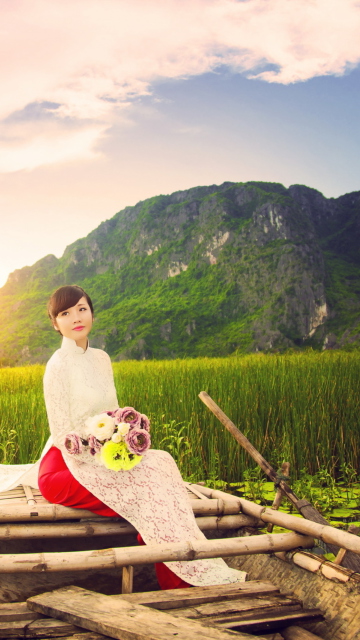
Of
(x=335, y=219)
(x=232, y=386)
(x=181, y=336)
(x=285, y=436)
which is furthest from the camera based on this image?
(x=335, y=219)

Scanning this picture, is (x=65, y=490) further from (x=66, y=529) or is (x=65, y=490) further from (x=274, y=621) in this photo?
(x=274, y=621)

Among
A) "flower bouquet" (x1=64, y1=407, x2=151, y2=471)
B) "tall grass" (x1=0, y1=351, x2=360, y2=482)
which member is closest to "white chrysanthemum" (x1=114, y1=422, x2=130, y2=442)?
"flower bouquet" (x1=64, y1=407, x2=151, y2=471)

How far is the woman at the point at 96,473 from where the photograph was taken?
2.69 m

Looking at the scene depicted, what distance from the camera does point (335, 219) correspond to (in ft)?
305

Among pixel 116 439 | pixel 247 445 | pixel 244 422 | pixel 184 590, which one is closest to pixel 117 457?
pixel 116 439

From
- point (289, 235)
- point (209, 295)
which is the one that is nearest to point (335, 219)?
point (289, 235)

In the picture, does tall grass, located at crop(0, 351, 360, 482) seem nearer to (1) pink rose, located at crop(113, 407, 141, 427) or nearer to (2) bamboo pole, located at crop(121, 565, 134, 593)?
(1) pink rose, located at crop(113, 407, 141, 427)

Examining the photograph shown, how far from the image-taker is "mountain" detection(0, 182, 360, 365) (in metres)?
66.2

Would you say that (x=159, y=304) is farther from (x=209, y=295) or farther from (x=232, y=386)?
(x=232, y=386)

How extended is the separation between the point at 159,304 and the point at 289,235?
21.7 meters

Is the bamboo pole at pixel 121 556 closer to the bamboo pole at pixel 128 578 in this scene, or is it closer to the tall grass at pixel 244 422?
the bamboo pole at pixel 128 578

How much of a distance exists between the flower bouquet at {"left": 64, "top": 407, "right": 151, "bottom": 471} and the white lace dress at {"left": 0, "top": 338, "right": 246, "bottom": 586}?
0.09m

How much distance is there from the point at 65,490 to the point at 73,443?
0.34m

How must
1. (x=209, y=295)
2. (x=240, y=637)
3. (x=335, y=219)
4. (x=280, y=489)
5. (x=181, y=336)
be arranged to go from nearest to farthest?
(x=240, y=637) → (x=280, y=489) → (x=181, y=336) → (x=209, y=295) → (x=335, y=219)
